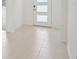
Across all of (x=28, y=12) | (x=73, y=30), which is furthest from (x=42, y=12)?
(x=73, y=30)

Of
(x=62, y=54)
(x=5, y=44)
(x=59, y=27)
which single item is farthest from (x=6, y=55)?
(x=59, y=27)

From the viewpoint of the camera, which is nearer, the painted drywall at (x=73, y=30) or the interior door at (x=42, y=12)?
the painted drywall at (x=73, y=30)

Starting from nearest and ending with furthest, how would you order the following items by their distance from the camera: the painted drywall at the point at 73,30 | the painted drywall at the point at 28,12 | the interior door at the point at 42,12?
the painted drywall at the point at 73,30
the interior door at the point at 42,12
the painted drywall at the point at 28,12

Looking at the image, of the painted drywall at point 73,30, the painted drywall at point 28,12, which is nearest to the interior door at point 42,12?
the painted drywall at point 28,12

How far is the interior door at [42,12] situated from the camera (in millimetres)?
8398

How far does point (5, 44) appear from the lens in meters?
4.86

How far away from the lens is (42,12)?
28.1ft

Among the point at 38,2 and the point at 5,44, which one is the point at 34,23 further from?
the point at 5,44

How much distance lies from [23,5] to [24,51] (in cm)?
490

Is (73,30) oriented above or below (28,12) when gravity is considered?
below

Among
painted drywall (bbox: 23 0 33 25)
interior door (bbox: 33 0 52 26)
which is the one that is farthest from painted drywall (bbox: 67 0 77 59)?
painted drywall (bbox: 23 0 33 25)

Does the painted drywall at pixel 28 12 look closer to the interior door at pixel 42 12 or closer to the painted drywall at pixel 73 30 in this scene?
the interior door at pixel 42 12

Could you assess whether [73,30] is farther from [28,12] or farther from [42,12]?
[28,12]

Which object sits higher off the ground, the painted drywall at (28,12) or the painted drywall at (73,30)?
the painted drywall at (28,12)
